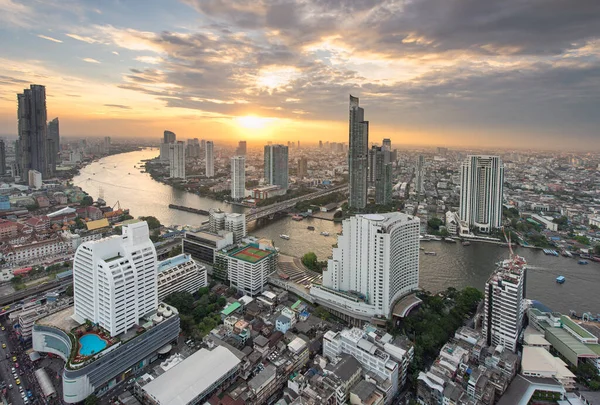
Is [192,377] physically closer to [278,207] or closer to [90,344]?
[90,344]

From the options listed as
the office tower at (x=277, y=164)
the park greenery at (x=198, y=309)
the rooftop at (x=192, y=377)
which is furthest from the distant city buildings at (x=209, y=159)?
the rooftop at (x=192, y=377)

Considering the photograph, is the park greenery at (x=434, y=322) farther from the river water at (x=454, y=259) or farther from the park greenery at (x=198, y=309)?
the park greenery at (x=198, y=309)

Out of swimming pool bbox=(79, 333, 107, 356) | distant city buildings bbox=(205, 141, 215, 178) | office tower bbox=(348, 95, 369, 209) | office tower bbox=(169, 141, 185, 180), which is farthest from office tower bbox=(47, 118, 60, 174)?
swimming pool bbox=(79, 333, 107, 356)

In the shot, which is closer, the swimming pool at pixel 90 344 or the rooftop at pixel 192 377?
the rooftop at pixel 192 377

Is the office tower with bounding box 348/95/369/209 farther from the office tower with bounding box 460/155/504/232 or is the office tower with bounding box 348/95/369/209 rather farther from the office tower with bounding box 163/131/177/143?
the office tower with bounding box 163/131/177/143

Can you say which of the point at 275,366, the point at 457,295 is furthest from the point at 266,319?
the point at 457,295

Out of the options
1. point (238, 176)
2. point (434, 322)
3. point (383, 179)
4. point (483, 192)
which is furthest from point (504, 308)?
point (238, 176)
